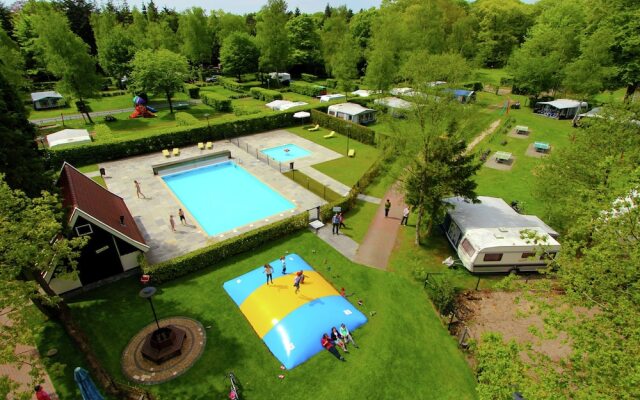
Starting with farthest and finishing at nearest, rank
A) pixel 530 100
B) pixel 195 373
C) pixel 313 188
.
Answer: pixel 530 100
pixel 313 188
pixel 195 373

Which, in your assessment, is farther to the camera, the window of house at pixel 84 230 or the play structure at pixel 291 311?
Result: the window of house at pixel 84 230

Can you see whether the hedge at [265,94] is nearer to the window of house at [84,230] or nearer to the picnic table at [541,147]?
the picnic table at [541,147]

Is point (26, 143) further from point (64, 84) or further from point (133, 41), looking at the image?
point (133, 41)

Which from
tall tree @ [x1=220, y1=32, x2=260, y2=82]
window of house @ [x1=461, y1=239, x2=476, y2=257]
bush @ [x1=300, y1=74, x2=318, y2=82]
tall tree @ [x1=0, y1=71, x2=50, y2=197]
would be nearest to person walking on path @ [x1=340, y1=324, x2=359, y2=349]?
window of house @ [x1=461, y1=239, x2=476, y2=257]

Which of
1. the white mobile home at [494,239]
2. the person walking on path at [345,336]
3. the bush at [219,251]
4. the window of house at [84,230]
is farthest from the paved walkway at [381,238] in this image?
the window of house at [84,230]

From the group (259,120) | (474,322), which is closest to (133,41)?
(259,120)

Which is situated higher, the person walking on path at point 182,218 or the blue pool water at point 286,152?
the blue pool water at point 286,152
